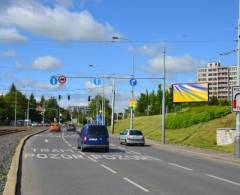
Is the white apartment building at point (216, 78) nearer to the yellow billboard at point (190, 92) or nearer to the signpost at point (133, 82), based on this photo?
the yellow billboard at point (190, 92)

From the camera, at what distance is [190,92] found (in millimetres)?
69562

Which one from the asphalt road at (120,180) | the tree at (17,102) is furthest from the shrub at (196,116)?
the tree at (17,102)

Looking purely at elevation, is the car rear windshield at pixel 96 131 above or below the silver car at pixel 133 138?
above

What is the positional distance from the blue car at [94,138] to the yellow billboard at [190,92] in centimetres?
3516

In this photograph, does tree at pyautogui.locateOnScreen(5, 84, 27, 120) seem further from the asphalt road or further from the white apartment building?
the asphalt road

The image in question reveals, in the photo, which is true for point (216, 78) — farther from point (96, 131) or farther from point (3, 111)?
point (3, 111)

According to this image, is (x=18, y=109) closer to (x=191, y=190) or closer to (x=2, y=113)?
(x=2, y=113)

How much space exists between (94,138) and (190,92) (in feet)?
122

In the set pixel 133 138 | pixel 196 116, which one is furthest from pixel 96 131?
pixel 196 116

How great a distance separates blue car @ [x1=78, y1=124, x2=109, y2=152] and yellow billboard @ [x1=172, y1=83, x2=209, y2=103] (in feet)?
115

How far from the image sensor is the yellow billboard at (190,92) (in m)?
68.5

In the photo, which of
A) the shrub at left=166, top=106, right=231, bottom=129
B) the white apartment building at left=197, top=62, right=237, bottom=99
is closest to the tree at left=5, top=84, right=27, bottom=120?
the white apartment building at left=197, top=62, right=237, bottom=99

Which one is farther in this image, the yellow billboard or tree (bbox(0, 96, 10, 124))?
tree (bbox(0, 96, 10, 124))

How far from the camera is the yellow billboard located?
6850 cm
